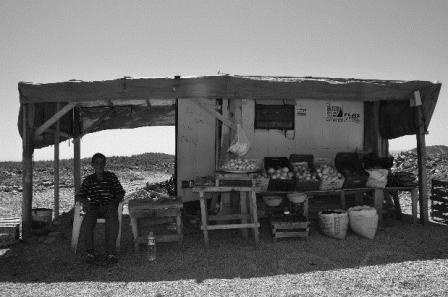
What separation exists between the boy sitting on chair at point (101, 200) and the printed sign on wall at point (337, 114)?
5.23 meters

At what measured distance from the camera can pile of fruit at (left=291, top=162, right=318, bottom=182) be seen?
7.41 metres

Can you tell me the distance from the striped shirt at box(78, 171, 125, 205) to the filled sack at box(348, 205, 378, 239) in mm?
4222

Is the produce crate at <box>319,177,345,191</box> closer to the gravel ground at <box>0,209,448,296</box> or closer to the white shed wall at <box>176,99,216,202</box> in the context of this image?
the gravel ground at <box>0,209,448,296</box>

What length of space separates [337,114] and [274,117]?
1571 mm

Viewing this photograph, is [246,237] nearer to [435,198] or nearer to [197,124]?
[197,124]

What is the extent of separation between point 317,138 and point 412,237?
2.97 metres

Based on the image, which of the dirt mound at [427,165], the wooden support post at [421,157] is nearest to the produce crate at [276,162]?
the wooden support post at [421,157]

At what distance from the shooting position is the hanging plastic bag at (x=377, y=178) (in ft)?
25.2

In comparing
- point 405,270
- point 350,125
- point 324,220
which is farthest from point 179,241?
point 350,125

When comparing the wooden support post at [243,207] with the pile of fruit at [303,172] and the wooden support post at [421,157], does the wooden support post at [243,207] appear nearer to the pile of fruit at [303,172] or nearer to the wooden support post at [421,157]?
the pile of fruit at [303,172]

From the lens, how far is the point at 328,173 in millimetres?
7684

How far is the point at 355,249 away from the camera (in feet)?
20.2

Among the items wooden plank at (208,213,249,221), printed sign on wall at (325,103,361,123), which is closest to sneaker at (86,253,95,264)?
wooden plank at (208,213,249,221)

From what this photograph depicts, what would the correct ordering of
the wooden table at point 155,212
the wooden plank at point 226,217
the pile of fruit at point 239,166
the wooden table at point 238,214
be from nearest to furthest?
the wooden table at point 155,212 < the wooden table at point 238,214 < the wooden plank at point 226,217 < the pile of fruit at point 239,166
